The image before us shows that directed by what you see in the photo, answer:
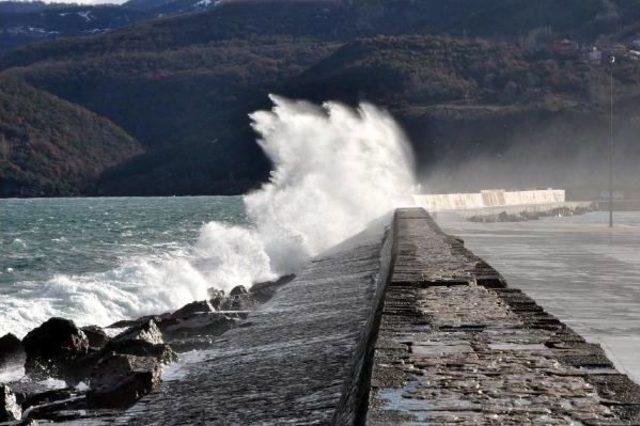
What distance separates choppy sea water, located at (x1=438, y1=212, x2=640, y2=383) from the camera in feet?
38.2

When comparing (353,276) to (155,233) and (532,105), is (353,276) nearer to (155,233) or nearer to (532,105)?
(155,233)

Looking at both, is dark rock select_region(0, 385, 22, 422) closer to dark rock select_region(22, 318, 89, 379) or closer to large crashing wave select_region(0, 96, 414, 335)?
dark rock select_region(22, 318, 89, 379)

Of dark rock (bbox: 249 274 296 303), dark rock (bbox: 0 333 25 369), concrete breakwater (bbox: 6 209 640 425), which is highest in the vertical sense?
concrete breakwater (bbox: 6 209 640 425)

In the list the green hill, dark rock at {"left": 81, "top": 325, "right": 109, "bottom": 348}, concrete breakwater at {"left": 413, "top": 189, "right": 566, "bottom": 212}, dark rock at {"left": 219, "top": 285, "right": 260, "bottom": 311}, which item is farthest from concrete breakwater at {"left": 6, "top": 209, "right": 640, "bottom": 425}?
the green hill

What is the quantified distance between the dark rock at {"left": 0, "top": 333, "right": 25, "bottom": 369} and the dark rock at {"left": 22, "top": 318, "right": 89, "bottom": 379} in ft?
0.28

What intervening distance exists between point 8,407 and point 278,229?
2443 centimetres

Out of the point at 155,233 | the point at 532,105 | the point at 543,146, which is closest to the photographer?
the point at 155,233

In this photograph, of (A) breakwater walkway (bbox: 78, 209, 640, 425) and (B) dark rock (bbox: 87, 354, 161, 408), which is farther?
(B) dark rock (bbox: 87, 354, 161, 408)

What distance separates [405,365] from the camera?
6.21 meters

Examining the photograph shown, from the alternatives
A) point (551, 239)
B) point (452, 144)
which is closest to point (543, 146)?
point (452, 144)

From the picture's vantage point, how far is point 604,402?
528cm

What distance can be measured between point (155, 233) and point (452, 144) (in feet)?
260

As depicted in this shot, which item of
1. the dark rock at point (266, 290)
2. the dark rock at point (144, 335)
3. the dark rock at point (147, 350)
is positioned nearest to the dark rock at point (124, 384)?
the dark rock at point (147, 350)

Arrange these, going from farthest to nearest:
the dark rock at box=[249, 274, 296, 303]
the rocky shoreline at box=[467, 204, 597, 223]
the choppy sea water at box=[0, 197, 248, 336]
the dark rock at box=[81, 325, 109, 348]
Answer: the rocky shoreline at box=[467, 204, 597, 223] → the choppy sea water at box=[0, 197, 248, 336] → the dark rock at box=[249, 274, 296, 303] → the dark rock at box=[81, 325, 109, 348]
